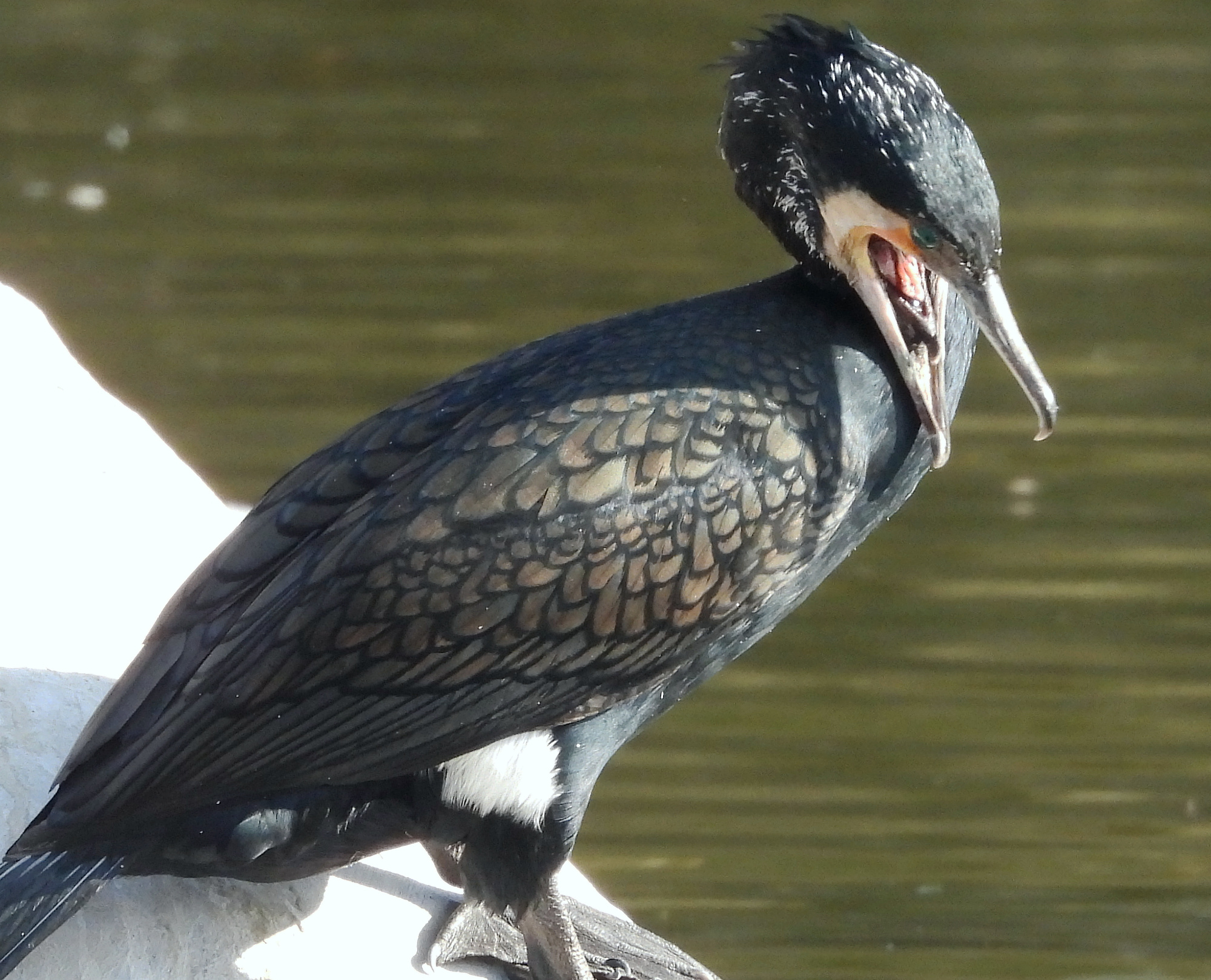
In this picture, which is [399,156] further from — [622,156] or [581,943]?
[581,943]

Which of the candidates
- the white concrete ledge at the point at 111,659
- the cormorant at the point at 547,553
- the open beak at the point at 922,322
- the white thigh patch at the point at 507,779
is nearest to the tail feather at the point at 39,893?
the cormorant at the point at 547,553

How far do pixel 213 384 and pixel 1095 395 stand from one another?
289cm

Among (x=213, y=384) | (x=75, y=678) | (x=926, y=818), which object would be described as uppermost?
(x=75, y=678)

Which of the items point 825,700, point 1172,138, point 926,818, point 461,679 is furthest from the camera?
point 1172,138

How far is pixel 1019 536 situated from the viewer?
6.94 metres

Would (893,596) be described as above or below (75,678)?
below

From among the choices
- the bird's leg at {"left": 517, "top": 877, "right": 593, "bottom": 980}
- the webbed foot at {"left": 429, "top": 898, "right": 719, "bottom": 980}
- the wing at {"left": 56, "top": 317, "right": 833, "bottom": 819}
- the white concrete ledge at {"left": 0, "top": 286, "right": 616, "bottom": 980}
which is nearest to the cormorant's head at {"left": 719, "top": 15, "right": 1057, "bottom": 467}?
the wing at {"left": 56, "top": 317, "right": 833, "bottom": 819}

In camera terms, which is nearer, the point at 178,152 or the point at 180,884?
the point at 180,884

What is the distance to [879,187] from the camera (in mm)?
3537

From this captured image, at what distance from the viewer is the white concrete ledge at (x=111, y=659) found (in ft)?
12.1

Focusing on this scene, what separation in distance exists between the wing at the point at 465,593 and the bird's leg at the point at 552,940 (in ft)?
1.10

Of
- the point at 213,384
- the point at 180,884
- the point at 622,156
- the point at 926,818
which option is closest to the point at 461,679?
the point at 180,884

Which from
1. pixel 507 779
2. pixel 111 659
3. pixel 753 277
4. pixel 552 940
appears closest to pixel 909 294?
pixel 507 779

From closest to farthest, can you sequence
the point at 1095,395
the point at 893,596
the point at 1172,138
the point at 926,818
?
the point at 926,818 → the point at 893,596 → the point at 1095,395 → the point at 1172,138
